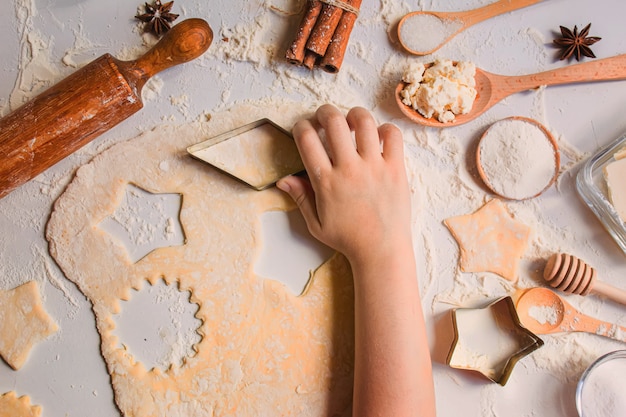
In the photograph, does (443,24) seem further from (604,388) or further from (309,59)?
(604,388)

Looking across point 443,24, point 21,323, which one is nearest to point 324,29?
point 443,24

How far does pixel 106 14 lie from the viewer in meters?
1.23

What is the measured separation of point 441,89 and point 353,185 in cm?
29

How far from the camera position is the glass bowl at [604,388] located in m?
1.16

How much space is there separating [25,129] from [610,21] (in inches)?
51.5

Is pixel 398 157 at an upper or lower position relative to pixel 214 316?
upper

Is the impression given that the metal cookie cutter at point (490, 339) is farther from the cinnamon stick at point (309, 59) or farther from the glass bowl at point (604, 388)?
the cinnamon stick at point (309, 59)

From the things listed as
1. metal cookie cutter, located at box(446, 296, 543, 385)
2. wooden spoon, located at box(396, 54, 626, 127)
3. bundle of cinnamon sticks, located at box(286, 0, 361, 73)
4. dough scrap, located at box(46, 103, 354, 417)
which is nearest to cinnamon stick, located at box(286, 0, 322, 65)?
bundle of cinnamon sticks, located at box(286, 0, 361, 73)

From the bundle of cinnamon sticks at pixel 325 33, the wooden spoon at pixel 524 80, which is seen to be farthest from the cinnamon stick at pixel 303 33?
the wooden spoon at pixel 524 80

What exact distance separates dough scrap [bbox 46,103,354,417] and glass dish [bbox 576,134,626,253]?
562 millimetres

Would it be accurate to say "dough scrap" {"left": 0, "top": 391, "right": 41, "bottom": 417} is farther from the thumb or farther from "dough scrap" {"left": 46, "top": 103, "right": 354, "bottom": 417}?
the thumb

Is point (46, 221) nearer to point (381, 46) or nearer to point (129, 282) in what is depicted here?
point (129, 282)

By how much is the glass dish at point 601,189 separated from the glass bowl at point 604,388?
251 millimetres

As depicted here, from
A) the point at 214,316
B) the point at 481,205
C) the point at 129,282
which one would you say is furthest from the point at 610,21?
the point at 129,282
